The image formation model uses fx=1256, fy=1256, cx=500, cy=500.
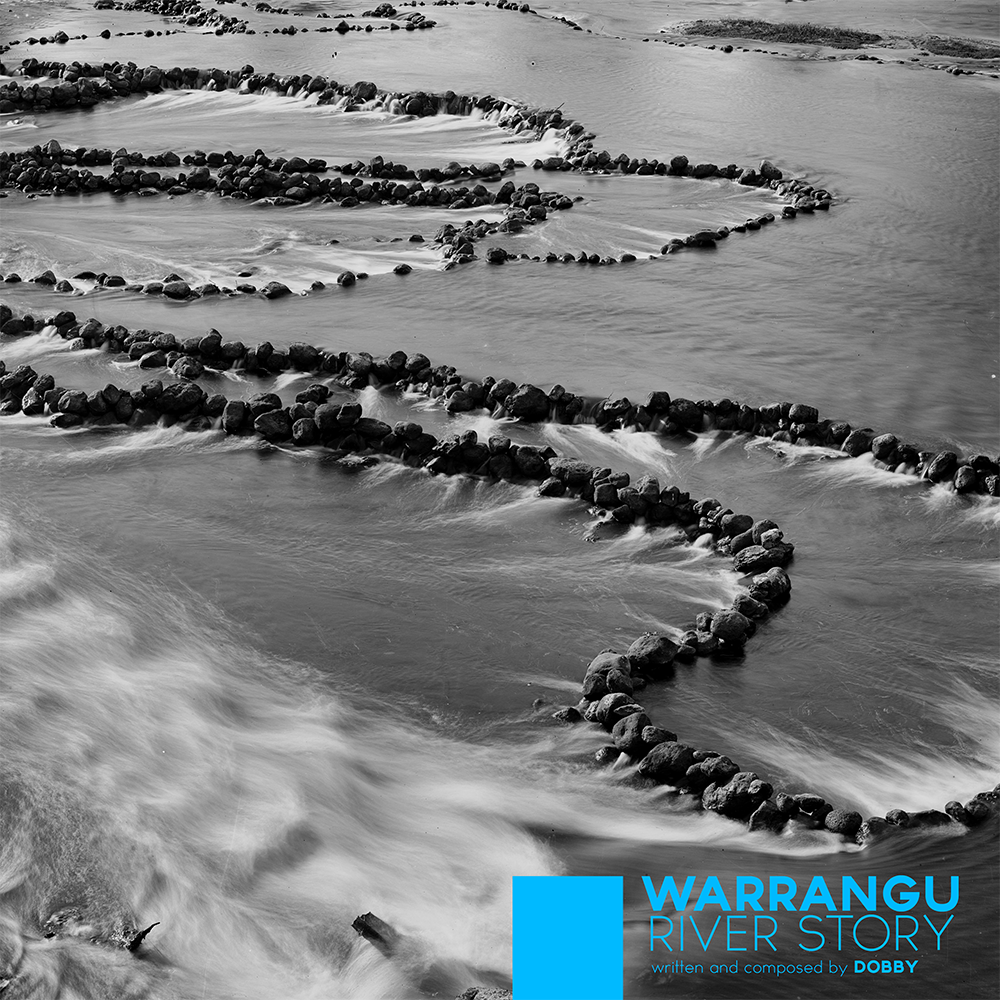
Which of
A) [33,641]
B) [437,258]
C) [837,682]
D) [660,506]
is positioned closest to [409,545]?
[660,506]

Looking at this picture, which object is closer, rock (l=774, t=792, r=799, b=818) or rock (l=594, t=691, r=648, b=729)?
rock (l=774, t=792, r=799, b=818)

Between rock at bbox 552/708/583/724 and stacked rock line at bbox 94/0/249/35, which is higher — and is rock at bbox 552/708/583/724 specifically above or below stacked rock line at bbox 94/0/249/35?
below

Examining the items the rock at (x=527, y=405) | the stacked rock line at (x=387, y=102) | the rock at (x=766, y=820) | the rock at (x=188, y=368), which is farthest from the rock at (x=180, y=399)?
the stacked rock line at (x=387, y=102)

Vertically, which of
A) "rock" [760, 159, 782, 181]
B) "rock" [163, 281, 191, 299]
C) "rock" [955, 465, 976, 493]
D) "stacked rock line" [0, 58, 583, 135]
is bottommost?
"rock" [955, 465, 976, 493]

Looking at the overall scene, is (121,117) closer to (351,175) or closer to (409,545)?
(351,175)

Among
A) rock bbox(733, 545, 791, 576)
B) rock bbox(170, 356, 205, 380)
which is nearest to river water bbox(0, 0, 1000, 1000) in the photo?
rock bbox(733, 545, 791, 576)

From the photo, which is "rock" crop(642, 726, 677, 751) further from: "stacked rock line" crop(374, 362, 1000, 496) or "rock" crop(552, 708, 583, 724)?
"stacked rock line" crop(374, 362, 1000, 496)
